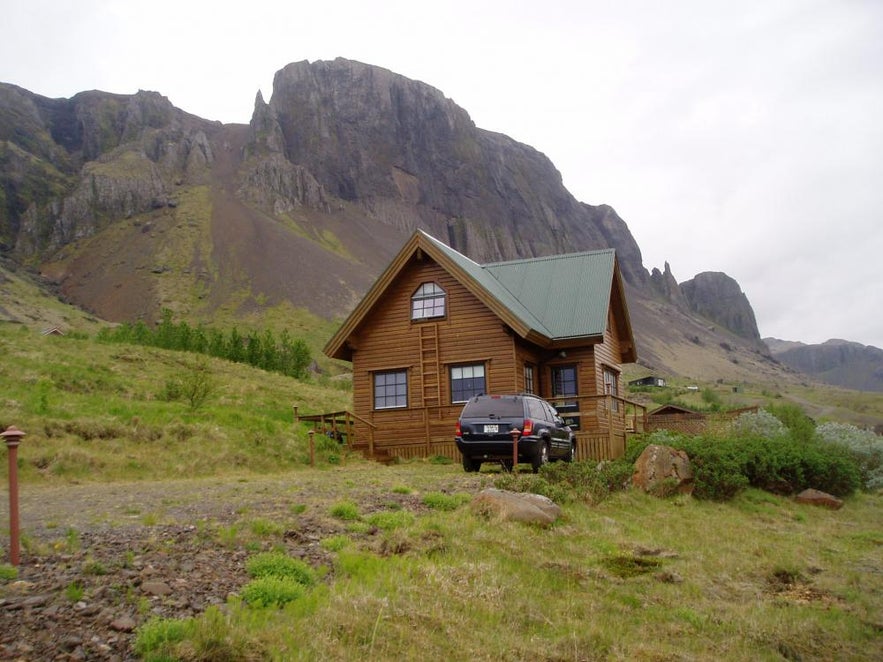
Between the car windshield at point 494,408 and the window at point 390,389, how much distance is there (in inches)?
290

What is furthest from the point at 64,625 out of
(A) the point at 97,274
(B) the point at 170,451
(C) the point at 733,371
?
(C) the point at 733,371

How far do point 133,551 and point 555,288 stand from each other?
21.4 m

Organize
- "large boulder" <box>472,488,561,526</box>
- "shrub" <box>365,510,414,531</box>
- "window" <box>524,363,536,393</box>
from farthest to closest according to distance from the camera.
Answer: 1. "window" <box>524,363,536,393</box>
2. "large boulder" <box>472,488,561,526</box>
3. "shrub" <box>365,510,414,531</box>

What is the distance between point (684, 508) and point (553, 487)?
3102 mm

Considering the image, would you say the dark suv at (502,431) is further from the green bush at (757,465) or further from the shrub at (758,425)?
the shrub at (758,425)

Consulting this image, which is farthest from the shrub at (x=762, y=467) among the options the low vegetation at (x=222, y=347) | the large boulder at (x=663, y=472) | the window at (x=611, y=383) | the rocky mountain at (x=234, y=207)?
the rocky mountain at (x=234, y=207)

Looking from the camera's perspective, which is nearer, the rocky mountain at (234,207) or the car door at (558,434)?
the car door at (558,434)

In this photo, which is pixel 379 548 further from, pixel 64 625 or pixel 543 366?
pixel 543 366

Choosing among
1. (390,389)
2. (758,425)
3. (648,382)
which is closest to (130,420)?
Answer: (390,389)

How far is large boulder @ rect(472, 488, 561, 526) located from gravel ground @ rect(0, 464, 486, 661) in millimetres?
1031

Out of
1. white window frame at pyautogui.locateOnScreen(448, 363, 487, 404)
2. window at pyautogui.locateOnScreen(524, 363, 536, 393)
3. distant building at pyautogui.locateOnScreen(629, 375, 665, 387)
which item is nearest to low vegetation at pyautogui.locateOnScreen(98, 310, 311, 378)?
white window frame at pyautogui.locateOnScreen(448, 363, 487, 404)

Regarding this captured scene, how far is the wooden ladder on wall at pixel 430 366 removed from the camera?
24.1 metres

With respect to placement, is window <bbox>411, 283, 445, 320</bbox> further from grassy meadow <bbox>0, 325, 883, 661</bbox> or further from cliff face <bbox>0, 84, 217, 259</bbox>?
cliff face <bbox>0, 84, 217, 259</bbox>

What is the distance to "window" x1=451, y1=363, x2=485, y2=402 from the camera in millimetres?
23781
